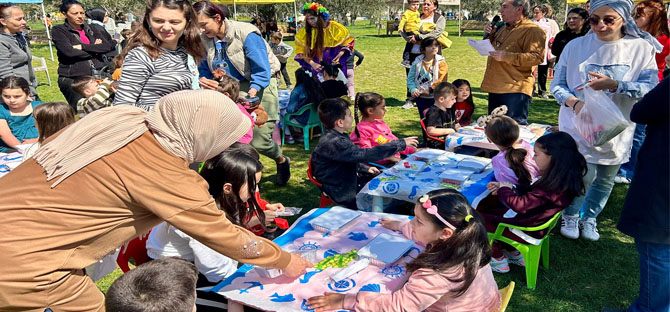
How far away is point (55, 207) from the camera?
158 centimetres

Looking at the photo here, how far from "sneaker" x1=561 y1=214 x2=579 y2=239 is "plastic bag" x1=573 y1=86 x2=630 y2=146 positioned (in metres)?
0.76

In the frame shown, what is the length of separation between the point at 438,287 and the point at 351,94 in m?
7.41

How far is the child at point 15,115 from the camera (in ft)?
15.4

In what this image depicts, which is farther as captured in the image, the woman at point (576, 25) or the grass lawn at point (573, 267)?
the woman at point (576, 25)

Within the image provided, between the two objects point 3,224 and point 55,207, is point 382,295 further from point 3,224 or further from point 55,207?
point 3,224

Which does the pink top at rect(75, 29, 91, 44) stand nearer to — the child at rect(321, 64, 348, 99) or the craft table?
the child at rect(321, 64, 348, 99)

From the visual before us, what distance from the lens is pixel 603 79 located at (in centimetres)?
342

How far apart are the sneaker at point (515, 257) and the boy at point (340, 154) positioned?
3.79 feet

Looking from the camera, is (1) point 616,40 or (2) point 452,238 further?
(1) point 616,40

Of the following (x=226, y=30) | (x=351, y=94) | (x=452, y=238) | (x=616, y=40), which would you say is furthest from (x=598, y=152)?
(x=351, y=94)

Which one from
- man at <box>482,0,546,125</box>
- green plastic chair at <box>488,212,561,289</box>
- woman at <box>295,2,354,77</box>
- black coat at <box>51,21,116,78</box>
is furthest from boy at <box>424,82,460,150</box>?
black coat at <box>51,21,116,78</box>

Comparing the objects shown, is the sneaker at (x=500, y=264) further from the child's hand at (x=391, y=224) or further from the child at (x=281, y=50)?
the child at (x=281, y=50)

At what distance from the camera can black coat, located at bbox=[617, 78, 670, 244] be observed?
2.24 meters

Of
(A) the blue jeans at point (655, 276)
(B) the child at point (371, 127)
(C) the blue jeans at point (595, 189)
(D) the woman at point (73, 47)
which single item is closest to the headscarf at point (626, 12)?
(C) the blue jeans at point (595, 189)
